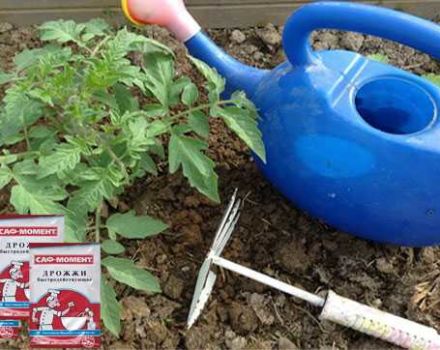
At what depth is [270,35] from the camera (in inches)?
73.7

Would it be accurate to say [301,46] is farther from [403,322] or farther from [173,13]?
[403,322]

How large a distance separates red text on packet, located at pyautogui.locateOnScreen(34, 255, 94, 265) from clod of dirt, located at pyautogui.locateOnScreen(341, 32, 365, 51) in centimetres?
92

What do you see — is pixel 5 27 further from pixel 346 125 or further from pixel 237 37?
pixel 346 125

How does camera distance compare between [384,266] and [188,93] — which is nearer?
[188,93]

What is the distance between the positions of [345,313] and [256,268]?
20cm

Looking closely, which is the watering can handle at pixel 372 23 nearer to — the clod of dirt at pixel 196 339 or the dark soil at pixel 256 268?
the dark soil at pixel 256 268

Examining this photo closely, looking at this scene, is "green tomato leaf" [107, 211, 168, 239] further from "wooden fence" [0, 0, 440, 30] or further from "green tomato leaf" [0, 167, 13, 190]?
"wooden fence" [0, 0, 440, 30]

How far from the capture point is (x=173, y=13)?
1484mm

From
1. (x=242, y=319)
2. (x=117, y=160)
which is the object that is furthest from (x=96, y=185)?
(x=242, y=319)

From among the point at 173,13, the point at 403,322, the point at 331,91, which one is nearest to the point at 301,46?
the point at 331,91

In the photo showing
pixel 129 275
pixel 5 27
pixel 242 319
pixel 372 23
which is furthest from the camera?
pixel 5 27

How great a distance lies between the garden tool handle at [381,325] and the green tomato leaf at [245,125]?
1.07ft

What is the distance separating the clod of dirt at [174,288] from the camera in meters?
1.47

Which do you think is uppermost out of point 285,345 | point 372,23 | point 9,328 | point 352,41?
point 372,23
